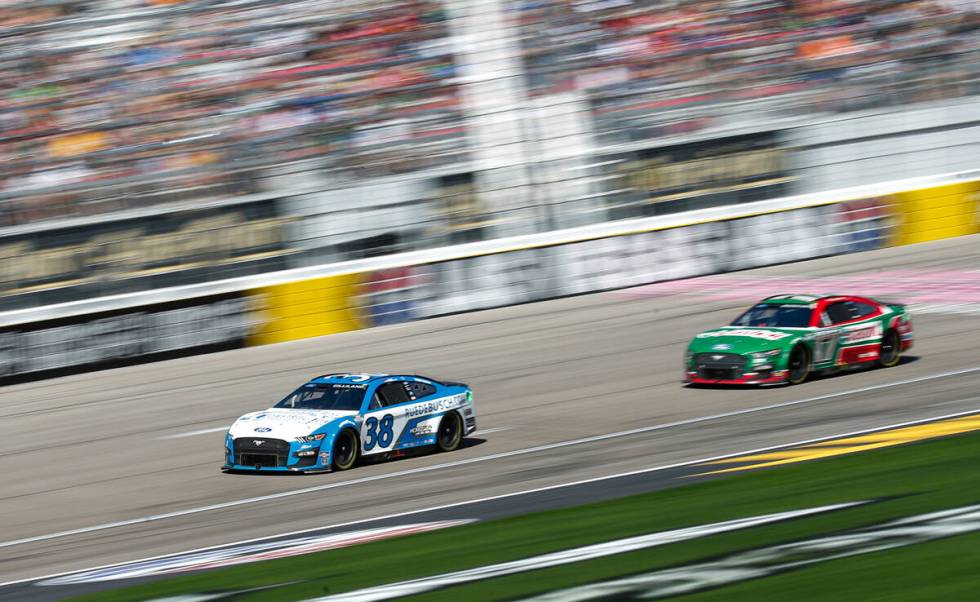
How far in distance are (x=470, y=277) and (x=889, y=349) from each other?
8784 mm

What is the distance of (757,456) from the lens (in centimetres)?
1104

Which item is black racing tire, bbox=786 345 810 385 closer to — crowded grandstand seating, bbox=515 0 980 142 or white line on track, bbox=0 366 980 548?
white line on track, bbox=0 366 980 548

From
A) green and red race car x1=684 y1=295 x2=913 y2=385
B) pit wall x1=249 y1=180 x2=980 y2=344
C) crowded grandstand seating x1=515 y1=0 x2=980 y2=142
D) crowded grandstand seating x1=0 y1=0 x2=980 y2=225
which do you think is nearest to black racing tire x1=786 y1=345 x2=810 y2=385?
green and red race car x1=684 y1=295 x2=913 y2=385

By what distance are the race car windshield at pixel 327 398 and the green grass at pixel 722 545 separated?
4045mm

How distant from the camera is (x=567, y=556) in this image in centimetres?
704

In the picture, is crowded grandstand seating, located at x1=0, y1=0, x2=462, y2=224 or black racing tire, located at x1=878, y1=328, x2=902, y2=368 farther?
crowded grandstand seating, located at x1=0, y1=0, x2=462, y2=224

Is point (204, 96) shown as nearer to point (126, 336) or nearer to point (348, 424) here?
point (126, 336)

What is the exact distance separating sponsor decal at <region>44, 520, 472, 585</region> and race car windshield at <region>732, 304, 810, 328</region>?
7441 millimetres

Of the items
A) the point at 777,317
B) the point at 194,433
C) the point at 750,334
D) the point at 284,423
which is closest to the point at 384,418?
the point at 284,423

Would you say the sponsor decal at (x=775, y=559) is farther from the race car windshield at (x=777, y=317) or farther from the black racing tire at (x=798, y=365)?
the race car windshield at (x=777, y=317)

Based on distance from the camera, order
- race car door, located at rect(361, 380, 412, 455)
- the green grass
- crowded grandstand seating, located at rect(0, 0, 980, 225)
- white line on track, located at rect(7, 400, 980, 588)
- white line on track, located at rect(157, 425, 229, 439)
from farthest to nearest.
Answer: crowded grandstand seating, located at rect(0, 0, 980, 225), white line on track, located at rect(157, 425, 229, 439), race car door, located at rect(361, 380, 412, 455), white line on track, located at rect(7, 400, 980, 588), the green grass

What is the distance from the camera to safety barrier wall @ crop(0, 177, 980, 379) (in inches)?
806

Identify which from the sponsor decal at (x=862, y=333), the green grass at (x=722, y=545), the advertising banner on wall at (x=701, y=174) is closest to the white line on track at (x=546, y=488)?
the green grass at (x=722, y=545)

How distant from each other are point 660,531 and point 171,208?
15701 mm
